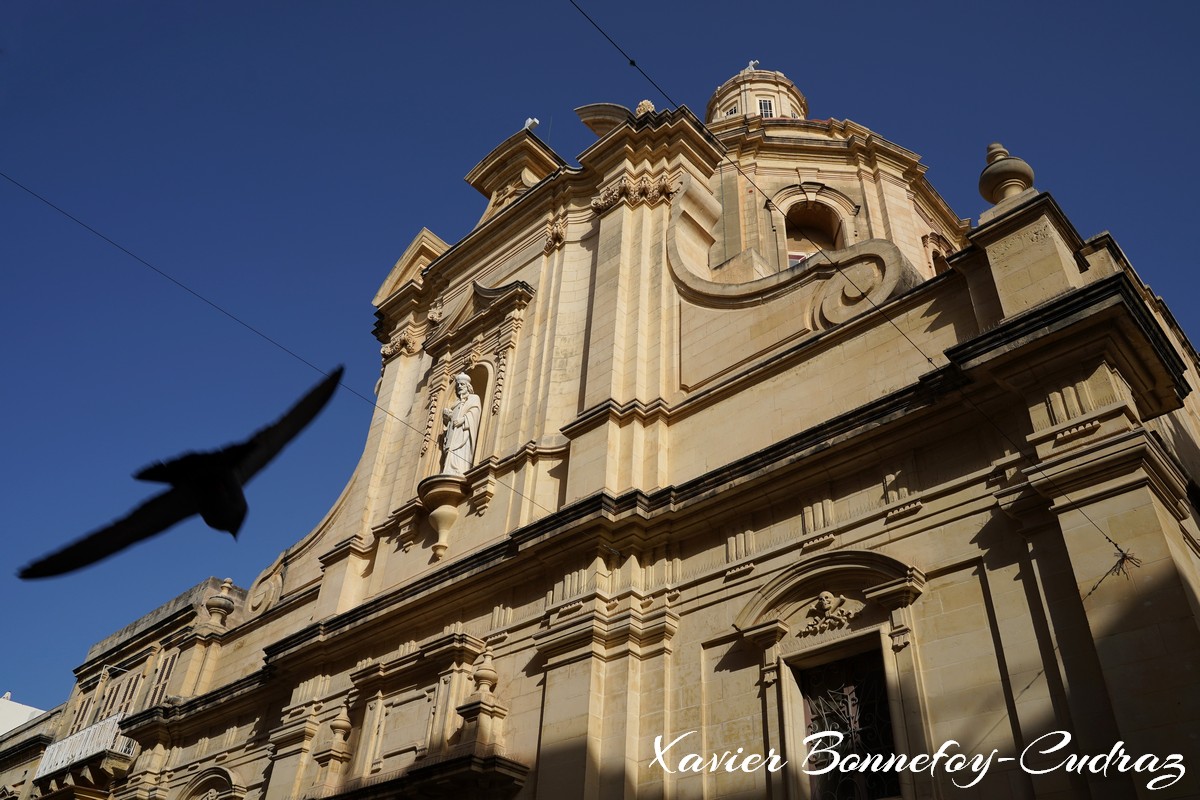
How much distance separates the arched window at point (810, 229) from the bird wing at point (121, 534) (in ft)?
56.1

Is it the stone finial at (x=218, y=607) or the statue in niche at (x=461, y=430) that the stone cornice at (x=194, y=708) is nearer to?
the stone finial at (x=218, y=607)

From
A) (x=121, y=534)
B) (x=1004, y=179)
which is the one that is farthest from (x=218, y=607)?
(x=1004, y=179)

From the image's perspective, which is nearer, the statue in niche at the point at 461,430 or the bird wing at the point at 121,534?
the bird wing at the point at 121,534

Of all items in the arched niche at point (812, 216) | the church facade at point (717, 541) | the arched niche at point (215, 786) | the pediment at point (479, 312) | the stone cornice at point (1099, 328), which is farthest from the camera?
the arched niche at point (812, 216)

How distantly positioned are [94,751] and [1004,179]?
764 inches

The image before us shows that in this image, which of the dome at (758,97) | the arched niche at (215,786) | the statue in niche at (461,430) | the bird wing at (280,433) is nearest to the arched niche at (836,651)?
the bird wing at (280,433)

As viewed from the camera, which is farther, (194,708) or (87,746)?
(87,746)

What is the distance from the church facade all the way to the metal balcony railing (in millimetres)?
201

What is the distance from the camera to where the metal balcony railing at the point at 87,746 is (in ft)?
63.4

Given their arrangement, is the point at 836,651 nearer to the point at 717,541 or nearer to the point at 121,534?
the point at 717,541

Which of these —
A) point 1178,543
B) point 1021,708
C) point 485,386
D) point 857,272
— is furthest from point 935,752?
point 485,386

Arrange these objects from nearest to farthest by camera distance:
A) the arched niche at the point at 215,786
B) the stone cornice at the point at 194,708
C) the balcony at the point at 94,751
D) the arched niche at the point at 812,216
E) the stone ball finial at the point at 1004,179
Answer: the stone ball finial at the point at 1004,179
the arched niche at the point at 215,786
the stone cornice at the point at 194,708
the balcony at the point at 94,751
the arched niche at the point at 812,216

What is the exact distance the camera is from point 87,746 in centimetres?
2064

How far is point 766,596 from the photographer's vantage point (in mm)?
10516
